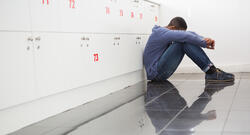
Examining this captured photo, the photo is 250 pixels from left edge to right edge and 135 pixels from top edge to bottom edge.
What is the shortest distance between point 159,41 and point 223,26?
1261mm

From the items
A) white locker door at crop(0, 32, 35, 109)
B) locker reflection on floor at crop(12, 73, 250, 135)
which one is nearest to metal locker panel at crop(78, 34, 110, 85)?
locker reflection on floor at crop(12, 73, 250, 135)

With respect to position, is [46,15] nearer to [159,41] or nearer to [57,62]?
[57,62]

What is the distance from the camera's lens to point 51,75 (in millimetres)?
2467

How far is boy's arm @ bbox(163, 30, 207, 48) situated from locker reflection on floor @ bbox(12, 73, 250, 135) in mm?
474

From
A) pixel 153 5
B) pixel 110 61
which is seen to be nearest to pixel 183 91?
pixel 110 61

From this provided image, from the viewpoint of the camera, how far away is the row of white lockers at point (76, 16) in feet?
7.01

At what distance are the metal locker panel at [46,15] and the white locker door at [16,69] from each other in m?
0.14

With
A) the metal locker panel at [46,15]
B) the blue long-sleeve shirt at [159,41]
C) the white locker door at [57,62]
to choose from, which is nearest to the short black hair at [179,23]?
the blue long-sleeve shirt at [159,41]

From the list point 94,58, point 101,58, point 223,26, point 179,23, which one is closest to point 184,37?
point 179,23

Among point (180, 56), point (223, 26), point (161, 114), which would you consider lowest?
point (161, 114)

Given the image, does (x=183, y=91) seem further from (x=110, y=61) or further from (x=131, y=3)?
(x=131, y=3)

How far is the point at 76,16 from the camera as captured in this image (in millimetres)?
2811

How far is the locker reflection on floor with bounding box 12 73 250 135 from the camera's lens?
1999mm

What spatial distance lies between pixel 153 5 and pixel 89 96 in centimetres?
210
